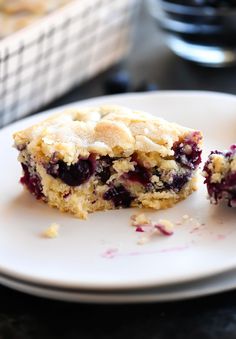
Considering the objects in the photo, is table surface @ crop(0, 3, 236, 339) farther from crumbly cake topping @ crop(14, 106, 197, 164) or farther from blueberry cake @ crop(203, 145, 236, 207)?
crumbly cake topping @ crop(14, 106, 197, 164)

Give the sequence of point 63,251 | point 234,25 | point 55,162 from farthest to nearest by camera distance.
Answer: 1. point 234,25
2. point 55,162
3. point 63,251

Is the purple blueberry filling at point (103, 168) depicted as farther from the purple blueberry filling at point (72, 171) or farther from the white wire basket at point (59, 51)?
the white wire basket at point (59, 51)

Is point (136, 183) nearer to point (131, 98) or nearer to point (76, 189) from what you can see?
point (76, 189)

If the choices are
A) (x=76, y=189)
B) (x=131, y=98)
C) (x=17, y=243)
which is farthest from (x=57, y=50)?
(x=17, y=243)

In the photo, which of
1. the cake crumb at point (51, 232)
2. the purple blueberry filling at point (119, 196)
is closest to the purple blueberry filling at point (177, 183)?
the purple blueberry filling at point (119, 196)

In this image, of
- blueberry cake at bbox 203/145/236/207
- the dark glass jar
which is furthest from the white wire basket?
blueberry cake at bbox 203/145/236/207

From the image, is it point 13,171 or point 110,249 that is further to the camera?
point 13,171
